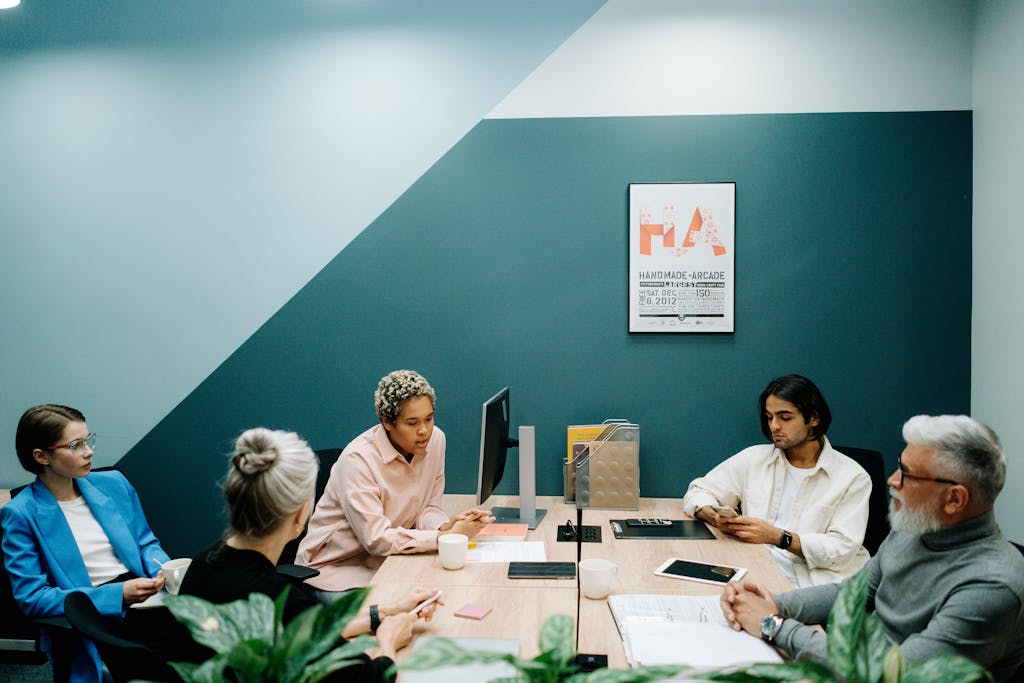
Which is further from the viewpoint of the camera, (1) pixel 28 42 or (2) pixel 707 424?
(1) pixel 28 42

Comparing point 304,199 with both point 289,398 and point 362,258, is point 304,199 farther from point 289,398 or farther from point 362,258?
point 289,398

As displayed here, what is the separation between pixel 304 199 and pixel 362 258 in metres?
0.41

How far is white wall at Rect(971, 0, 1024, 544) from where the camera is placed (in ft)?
9.39

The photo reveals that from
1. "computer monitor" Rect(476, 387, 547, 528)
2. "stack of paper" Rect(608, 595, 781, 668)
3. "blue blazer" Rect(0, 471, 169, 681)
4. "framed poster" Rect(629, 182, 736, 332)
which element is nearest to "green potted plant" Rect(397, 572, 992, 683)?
"stack of paper" Rect(608, 595, 781, 668)


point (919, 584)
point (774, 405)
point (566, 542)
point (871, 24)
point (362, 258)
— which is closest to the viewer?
point (919, 584)

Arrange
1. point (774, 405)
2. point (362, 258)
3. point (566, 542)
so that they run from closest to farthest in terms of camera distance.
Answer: point (566, 542) < point (774, 405) < point (362, 258)

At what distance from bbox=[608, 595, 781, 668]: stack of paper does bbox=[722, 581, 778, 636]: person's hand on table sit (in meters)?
0.02

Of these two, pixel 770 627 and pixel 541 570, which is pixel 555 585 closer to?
pixel 541 570

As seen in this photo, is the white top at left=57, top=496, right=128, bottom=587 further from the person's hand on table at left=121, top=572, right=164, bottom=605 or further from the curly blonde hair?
the curly blonde hair

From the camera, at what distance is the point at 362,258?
3422 mm

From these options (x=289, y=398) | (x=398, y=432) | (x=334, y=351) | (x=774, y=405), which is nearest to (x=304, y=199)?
(x=334, y=351)

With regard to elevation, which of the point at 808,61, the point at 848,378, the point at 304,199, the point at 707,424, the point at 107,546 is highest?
the point at 808,61

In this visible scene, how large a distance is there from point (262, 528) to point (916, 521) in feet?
5.17

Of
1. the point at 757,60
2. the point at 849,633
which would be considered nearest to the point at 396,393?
the point at 849,633
